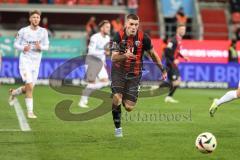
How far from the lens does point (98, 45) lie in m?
17.8

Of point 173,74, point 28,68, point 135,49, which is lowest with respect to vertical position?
point 173,74

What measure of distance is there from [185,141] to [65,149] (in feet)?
8.01

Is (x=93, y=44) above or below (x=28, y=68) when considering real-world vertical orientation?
above

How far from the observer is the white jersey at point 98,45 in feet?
57.9

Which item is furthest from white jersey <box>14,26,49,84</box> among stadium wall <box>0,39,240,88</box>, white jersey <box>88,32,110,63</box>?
stadium wall <box>0,39,240,88</box>

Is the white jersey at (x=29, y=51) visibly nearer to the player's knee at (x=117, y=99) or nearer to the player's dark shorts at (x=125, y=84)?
the player's dark shorts at (x=125, y=84)

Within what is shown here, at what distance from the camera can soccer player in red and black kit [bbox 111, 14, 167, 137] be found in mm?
11375

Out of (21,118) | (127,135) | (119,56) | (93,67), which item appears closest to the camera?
(119,56)

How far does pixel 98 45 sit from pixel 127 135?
20.1 feet

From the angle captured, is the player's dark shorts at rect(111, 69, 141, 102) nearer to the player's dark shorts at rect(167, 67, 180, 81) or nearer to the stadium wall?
the player's dark shorts at rect(167, 67, 180, 81)

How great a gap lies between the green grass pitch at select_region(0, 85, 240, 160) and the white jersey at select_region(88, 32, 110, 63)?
1.53 m

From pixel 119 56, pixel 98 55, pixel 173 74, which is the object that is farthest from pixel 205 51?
pixel 119 56

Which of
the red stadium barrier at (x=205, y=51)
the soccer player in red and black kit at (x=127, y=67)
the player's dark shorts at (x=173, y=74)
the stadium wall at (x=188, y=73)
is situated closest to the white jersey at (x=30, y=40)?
the soccer player in red and black kit at (x=127, y=67)

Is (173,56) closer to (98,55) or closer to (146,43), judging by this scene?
(98,55)
